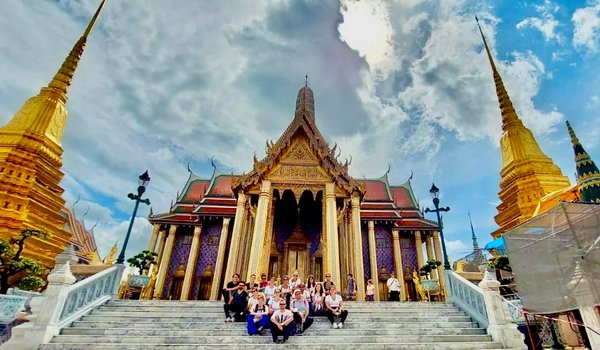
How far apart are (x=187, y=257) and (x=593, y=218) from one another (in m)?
17.6

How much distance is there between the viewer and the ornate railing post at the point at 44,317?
5.00 meters

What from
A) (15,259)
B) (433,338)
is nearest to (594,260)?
(433,338)

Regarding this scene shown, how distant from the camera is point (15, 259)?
9.04m

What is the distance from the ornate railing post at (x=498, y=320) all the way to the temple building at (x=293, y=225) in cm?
459

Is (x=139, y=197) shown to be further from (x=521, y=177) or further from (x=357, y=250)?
(x=521, y=177)

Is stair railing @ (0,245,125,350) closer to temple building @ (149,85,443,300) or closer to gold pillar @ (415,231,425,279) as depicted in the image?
temple building @ (149,85,443,300)

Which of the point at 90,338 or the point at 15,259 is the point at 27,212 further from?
the point at 90,338

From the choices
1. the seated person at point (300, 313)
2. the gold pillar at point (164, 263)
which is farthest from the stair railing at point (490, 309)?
the gold pillar at point (164, 263)

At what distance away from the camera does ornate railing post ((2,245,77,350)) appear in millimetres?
5004

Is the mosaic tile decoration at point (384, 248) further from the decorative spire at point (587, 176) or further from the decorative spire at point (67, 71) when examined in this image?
the decorative spire at point (67, 71)

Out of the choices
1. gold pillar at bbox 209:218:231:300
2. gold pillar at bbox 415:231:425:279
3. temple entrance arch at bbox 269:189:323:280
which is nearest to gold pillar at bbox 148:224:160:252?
gold pillar at bbox 209:218:231:300

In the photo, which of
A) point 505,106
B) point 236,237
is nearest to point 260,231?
point 236,237

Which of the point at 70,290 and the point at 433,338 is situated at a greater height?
the point at 70,290

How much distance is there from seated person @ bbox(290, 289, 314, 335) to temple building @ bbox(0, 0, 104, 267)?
12.3 meters
